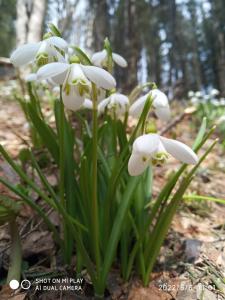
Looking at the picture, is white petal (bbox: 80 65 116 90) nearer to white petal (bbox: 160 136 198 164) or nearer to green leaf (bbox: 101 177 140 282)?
white petal (bbox: 160 136 198 164)

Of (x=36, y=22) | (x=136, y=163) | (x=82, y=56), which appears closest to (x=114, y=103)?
(x=82, y=56)

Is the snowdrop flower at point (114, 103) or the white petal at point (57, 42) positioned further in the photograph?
the snowdrop flower at point (114, 103)

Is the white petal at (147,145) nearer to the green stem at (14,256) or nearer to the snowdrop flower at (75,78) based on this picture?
the snowdrop flower at (75,78)

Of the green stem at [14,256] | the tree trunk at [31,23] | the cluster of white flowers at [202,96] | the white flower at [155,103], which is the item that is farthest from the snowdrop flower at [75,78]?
the cluster of white flowers at [202,96]

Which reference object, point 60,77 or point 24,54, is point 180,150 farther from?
point 24,54

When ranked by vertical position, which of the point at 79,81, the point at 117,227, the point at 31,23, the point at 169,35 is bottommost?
the point at 117,227

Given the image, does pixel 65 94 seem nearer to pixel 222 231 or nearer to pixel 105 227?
pixel 105 227

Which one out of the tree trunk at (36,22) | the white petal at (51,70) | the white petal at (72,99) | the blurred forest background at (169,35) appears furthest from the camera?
the blurred forest background at (169,35)

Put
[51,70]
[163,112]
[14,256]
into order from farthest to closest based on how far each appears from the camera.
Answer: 1. [163,112]
2. [14,256]
3. [51,70]
